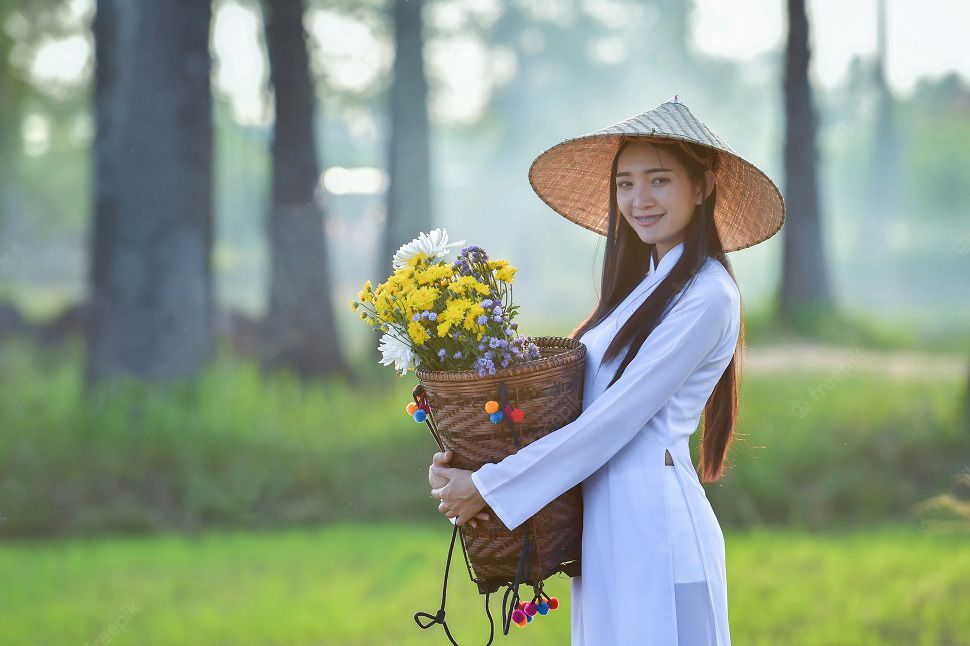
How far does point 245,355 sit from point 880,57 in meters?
5.41

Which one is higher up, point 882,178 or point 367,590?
point 882,178

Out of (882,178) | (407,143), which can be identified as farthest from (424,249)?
(882,178)

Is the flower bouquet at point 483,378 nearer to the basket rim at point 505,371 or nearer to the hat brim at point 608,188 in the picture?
the basket rim at point 505,371

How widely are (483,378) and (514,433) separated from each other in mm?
142

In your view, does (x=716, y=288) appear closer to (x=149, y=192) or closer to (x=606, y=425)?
(x=606, y=425)

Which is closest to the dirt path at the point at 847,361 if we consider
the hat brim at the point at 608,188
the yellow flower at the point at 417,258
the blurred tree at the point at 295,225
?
the blurred tree at the point at 295,225

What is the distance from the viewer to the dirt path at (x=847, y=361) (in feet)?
21.6

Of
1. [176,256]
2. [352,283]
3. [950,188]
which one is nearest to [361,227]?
[352,283]

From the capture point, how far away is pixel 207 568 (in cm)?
495

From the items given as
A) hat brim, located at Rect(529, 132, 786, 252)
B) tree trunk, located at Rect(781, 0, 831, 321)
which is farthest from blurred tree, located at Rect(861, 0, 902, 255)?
hat brim, located at Rect(529, 132, 786, 252)

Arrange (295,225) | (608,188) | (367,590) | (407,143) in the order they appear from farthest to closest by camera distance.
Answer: (407,143), (295,225), (367,590), (608,188)

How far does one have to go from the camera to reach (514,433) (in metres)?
1.96

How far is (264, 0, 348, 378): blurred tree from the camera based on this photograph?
6.98 m

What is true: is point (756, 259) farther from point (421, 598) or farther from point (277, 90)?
point (421, 598)
